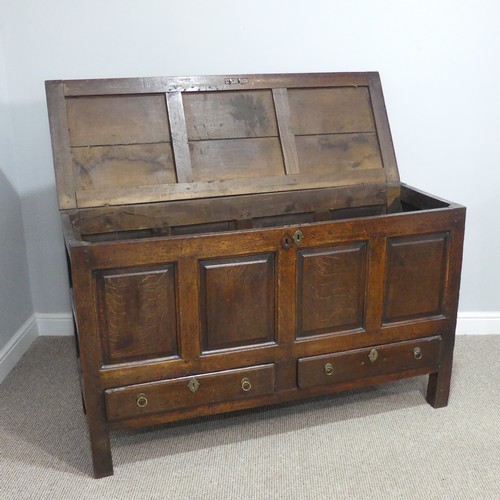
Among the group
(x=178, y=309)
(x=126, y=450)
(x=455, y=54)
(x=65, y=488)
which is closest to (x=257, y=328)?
(x=178, y=309)

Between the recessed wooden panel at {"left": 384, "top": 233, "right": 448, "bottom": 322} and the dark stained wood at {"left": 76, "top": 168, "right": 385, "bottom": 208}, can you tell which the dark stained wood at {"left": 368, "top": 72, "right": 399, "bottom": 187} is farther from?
the recessed wooden panel at {"left": 384, "top": 233, "right": 448, "bottom": 322}

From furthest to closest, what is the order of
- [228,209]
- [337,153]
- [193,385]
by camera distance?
[337,153], [228,209], [193,385]

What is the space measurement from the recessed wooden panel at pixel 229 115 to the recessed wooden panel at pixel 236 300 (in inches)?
25.8

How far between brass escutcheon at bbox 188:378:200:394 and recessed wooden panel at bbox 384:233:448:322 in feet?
2.42

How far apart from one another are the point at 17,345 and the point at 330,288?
5.16ft

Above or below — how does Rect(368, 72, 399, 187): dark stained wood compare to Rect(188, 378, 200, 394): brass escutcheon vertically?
above

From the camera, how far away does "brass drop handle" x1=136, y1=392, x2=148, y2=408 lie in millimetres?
2119

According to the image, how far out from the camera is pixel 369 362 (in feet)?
7.78

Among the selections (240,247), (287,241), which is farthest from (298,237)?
(240,247)

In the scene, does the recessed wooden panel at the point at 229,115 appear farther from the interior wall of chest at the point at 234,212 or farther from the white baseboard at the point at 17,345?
the white baseboard at the point at 17,345

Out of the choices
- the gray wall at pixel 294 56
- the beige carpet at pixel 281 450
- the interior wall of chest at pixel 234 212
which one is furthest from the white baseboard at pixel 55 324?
the interior wall of chest at pixel 234 212

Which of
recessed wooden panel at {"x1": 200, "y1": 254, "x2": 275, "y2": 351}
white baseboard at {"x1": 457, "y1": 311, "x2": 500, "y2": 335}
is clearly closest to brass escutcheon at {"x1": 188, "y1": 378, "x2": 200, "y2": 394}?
recessed wooden panel at {"x1": 200, "y1": 254, "x2": 275, "y2": 351}

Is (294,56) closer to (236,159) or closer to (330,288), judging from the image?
(236,159)

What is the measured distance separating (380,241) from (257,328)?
529 mm
